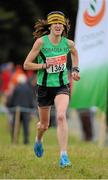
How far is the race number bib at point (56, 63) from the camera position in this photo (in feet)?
33.2

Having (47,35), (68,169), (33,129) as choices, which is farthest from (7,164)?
(33,129)

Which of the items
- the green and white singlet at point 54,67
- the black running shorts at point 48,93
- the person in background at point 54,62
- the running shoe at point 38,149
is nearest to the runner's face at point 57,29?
the person in background at point 54,62

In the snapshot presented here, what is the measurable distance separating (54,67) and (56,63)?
6 cm

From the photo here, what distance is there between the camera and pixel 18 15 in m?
35.1

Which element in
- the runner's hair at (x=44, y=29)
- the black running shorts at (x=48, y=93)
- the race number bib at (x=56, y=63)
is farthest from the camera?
the runner's hair at (x=44, y=29)

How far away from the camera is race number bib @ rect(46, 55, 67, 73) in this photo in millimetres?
10117

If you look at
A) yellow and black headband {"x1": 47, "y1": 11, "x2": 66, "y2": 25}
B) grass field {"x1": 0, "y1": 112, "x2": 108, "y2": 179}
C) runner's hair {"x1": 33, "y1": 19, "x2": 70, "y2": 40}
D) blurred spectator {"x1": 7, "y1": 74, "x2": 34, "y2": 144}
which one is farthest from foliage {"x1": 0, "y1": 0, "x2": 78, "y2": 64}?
yellow and black headband {"x1": 47, "y1": 11, "x2": 66, "y2": 25}

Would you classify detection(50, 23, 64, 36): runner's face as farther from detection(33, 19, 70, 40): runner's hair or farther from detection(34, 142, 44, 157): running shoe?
detection(34, 142, 44, 157): running shoe

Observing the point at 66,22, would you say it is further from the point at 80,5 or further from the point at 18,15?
the point at 18,15

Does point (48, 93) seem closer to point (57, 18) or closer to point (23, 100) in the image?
point (57, 18)

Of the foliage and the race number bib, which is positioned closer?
the race number bib

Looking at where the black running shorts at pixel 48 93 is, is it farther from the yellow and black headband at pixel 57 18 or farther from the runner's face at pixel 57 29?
the yellow and black headband at pixel 57 18

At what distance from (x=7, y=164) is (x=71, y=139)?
15744 mm

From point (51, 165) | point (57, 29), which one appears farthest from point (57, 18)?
point (51, 165)
